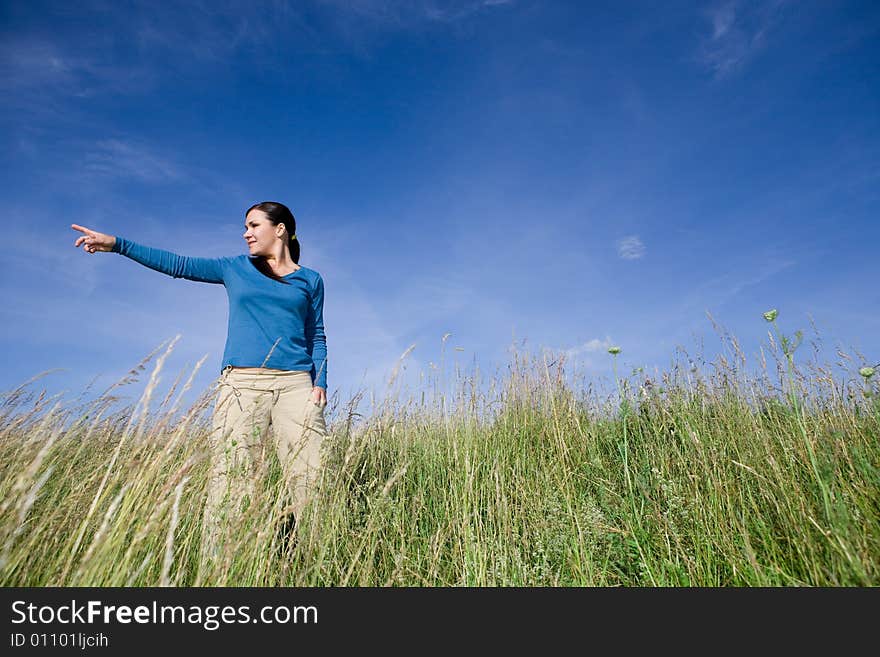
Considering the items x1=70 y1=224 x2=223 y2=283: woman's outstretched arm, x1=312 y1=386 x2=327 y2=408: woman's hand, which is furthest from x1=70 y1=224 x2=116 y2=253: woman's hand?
x1=312 y1=386 x2=327 y2=408: woman's hand

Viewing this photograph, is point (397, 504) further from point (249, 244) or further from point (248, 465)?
point (249, 244)

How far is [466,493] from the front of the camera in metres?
2.90

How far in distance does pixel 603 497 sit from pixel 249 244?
3035mm

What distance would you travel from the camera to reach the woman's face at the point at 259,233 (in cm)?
351

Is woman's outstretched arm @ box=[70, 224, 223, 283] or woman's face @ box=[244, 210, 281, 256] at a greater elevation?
woman's face @ box=[244, 210, 281, 256]

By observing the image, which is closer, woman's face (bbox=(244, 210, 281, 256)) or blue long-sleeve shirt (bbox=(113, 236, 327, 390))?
blue long-sleeve shirt (bbox=(113, 236, 327, 390))

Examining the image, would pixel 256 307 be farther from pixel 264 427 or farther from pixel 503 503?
pixel 503 503

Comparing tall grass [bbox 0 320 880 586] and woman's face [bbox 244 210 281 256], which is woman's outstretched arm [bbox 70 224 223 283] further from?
tall grass [bbox 0 320 880 586]

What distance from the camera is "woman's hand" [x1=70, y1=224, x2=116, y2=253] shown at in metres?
2.96

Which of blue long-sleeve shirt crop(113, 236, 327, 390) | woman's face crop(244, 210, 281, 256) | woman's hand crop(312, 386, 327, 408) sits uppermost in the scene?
woman's face crop(244, 210, 281, 256)

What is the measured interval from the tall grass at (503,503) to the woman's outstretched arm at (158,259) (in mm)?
1031

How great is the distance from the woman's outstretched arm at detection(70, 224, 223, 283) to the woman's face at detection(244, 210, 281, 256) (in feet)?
0.85

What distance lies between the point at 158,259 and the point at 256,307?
719mm

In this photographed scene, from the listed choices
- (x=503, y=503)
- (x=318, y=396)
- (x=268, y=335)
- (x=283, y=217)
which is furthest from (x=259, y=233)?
(x=503, y=503)
